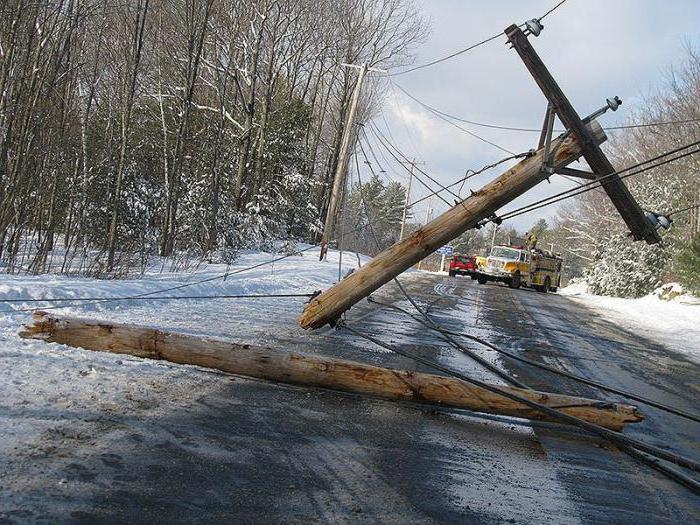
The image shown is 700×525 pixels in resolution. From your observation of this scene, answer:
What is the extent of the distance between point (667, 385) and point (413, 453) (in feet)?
21.9

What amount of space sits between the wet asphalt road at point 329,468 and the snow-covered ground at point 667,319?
10.3 metres

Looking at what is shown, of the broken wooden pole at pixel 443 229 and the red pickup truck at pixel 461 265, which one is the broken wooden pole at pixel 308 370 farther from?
the red pickup truck at pixel 461 265

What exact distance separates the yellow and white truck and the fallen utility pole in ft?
97.1

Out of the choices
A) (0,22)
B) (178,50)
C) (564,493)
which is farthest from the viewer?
(178,50)

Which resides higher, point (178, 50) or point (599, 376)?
point (178, 50)

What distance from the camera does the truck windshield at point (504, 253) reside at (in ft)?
128

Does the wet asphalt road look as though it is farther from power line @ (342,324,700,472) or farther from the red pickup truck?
the red pickup truck

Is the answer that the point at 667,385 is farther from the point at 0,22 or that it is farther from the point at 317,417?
the point at 0,22

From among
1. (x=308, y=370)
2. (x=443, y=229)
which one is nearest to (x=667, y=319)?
(x=443, y=229)

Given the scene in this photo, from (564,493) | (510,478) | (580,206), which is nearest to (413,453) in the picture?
(510,478)

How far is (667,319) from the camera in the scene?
24.5 m

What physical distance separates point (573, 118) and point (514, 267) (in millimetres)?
30523

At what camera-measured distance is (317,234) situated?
41125 millimetres

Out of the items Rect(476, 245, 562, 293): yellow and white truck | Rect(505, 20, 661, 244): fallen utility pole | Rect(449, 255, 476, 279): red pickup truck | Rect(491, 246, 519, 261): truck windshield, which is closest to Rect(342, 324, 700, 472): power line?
Rect(505, 20, 661, 244): fallen utility pole
